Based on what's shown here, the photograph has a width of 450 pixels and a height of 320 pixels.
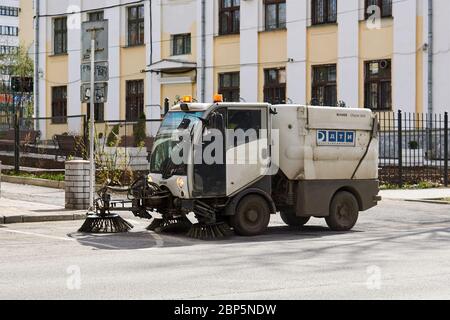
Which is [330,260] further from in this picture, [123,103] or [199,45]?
[123,103]

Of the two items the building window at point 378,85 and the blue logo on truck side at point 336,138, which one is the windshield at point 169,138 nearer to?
the blue logo on truck side at point 336,138

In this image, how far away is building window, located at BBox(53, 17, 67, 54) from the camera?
44.9 m

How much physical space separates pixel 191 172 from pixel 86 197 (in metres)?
5.49

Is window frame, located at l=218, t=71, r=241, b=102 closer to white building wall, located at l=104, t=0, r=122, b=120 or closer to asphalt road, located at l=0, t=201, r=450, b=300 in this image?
white building wall, located at l=104, t=0, r=122, b=120

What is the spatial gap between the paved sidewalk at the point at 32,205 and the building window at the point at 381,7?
1458 cm

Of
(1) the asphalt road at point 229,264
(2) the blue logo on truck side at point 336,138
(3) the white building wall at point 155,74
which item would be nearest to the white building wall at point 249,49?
(3) the white building wall at point 155,74

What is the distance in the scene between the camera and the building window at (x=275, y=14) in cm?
3544

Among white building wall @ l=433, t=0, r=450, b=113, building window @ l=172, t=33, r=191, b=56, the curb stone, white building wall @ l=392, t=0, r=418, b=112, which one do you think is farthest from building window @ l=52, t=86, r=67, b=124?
the curb stone

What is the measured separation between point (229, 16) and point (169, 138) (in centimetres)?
2273

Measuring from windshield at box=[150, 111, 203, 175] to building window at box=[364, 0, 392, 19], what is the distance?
59.9 feet

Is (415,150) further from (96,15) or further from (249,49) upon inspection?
(96,15)

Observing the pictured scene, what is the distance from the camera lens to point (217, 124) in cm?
1492

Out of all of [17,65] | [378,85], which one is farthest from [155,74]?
[17,65]

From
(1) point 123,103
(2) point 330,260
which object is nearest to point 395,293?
(2) point 330,260
